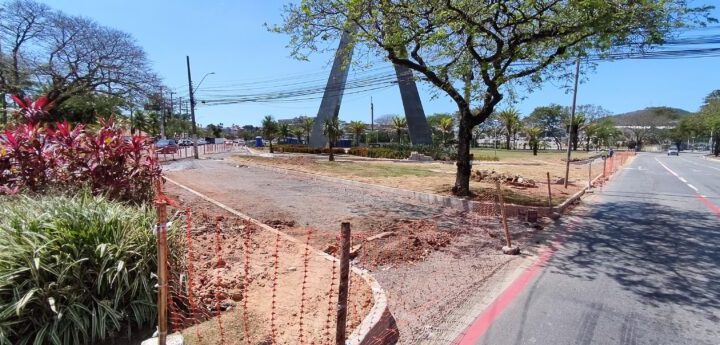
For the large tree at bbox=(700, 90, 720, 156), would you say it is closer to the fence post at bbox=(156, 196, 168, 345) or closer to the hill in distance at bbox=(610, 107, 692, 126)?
the hill in distance at bbox=(610, 107, 692, 126)

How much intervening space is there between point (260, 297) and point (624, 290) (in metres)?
4.58

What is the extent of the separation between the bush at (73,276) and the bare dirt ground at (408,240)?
2.59 m

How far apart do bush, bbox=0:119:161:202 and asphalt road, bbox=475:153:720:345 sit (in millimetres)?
6130

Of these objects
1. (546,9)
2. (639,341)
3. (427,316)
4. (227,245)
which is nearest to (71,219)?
(227,245)

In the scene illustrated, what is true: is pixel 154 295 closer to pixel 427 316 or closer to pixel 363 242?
pixel 427 316

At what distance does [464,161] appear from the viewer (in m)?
12.3

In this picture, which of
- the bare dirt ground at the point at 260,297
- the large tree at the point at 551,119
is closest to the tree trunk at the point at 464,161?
the bare dirt ground at the point at 260,297

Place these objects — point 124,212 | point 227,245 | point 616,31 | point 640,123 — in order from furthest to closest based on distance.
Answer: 1. point 640,123
2. point 616,31
3. point 227,245
4. point 124,212

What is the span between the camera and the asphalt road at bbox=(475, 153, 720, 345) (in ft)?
13.6

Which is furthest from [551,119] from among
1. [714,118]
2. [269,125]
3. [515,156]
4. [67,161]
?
[67,161]

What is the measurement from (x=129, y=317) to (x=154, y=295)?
26 cm

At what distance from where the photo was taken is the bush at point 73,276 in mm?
3336

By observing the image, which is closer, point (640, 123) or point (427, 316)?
point (427, 316)

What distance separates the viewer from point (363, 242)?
7.21m
